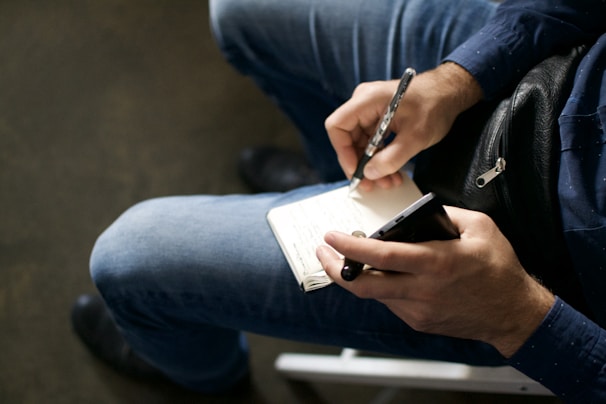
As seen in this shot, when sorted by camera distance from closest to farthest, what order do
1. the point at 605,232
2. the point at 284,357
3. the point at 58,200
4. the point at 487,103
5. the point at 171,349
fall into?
the point at 605,232 < the point at 487,103 < the point at 171,349 < the point at 284,357 < the point at 58,200

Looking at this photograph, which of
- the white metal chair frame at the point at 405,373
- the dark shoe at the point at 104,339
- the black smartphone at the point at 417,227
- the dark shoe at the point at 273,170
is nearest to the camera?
the black smartphone at the point at 417,227

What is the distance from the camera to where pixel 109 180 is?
1.27 meters

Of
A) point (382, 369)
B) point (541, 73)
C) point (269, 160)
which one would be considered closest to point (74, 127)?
point (269, 160)

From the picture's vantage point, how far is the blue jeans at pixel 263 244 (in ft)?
2.14

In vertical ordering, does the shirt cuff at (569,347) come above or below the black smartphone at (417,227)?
below

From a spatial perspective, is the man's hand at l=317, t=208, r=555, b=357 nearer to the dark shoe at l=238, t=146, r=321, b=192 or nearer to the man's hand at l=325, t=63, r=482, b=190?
the man's hand at l=325, t=63, r=482, b=190

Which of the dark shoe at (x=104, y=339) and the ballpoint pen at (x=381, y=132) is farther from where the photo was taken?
the dark shoe at (x=104, y=339)

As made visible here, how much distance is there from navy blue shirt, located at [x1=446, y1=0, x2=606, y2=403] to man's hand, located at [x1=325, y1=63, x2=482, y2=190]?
1.1 inches

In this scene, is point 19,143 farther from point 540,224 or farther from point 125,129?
point 540,224

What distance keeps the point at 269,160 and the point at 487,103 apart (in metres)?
0.67

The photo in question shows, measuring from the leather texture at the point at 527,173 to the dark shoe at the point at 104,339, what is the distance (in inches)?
29.5

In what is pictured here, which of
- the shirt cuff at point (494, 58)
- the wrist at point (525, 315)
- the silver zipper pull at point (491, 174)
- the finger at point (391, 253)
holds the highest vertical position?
the shirt cuff at point (494, 58)

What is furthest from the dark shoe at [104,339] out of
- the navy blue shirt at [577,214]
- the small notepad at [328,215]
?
the navy blue shirt at [577,214]

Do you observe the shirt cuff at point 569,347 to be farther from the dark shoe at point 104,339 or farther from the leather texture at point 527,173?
the dark shoe at point 104,339
